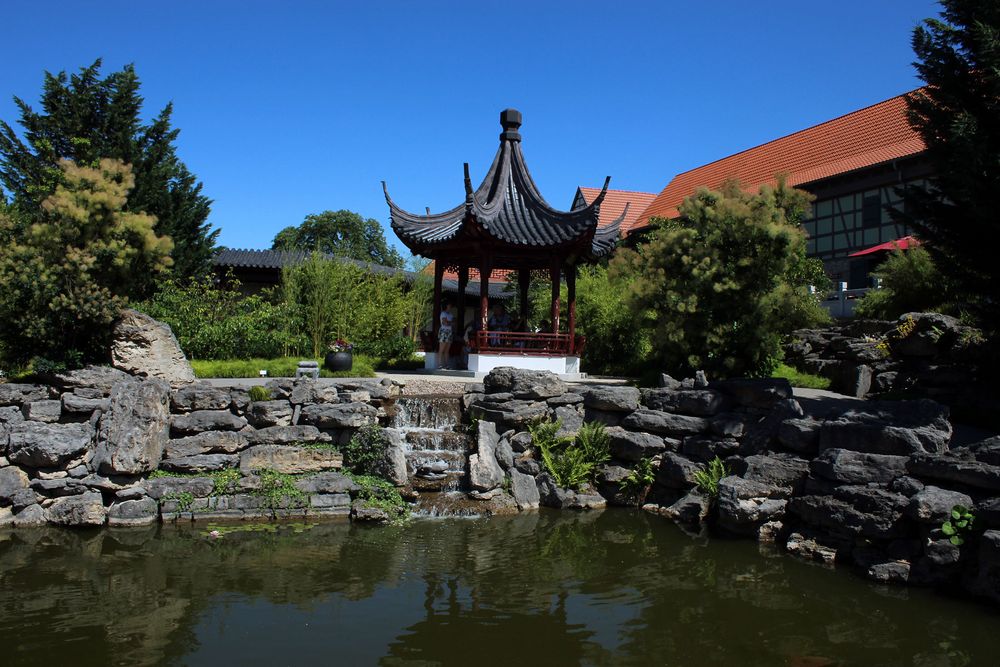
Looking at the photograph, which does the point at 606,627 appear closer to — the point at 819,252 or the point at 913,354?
the point at 913,354

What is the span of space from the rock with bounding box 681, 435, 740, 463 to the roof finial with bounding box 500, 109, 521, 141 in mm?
8776

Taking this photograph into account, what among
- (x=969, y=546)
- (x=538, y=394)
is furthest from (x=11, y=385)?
(x=969, y=546)

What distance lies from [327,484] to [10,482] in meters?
3.65

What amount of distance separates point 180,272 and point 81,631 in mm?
15228

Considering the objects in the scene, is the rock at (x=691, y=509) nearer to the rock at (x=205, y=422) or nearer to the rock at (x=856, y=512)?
the rock at (x=856, y=512)

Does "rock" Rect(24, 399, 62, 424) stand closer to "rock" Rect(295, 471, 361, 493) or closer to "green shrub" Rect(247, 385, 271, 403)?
"green shrub" Rect(247, 385, 271, 403)

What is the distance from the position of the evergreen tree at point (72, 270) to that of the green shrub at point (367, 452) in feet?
12.0

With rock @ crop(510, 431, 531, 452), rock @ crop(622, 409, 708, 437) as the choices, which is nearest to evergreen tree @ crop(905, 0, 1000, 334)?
rock @ crop(622, 409, 708, 437)

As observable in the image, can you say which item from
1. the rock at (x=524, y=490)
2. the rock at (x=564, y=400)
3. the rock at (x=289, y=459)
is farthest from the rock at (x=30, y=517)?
the rock at (x=564, y=400)

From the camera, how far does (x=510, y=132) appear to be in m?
15.9

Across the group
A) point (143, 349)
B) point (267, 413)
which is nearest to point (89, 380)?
point (143, 349)

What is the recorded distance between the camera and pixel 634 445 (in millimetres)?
9922

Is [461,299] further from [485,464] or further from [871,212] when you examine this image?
[871,212]

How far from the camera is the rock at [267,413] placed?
376 inches
